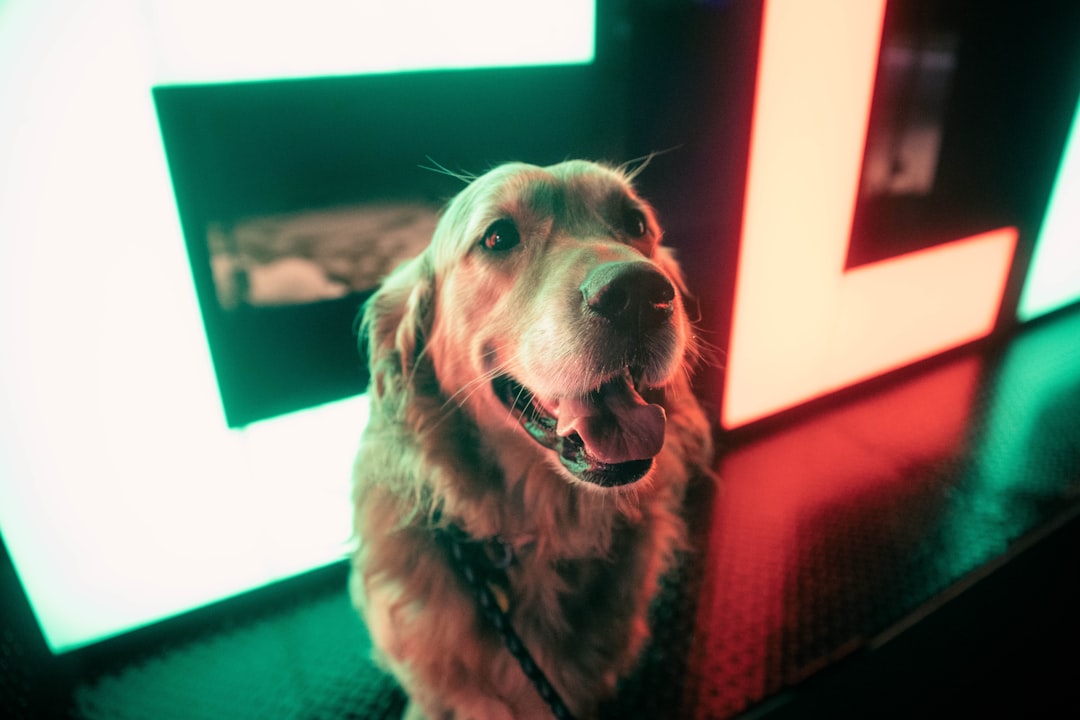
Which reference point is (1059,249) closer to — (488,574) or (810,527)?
(810,527)

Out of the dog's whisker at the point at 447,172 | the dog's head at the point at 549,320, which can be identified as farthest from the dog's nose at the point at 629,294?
the dog's whisker at the point at 447,172

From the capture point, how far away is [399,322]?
1.15 m

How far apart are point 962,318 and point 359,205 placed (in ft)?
8.43

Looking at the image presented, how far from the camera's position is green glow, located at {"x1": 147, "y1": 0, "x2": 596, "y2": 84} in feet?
3.06

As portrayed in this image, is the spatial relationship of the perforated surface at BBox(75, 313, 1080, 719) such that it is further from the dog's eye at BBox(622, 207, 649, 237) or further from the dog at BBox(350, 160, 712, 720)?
the dog's eye at BBox(622, 207, 649, 237)

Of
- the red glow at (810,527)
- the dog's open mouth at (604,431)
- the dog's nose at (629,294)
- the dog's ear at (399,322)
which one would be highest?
the dog's nose at (629,294)

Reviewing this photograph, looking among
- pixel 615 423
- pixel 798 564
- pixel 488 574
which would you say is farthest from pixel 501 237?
pixel 798 564

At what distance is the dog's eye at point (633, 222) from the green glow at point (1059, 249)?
7.71 feet

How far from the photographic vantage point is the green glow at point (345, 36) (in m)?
0.93

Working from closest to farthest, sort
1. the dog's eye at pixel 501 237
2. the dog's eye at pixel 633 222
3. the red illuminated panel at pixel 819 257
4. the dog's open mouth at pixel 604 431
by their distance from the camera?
the dog's open mouth at pixel 604 431 → the dog's eye at pixel 501 237 → the dog's eye at pixel 633 222 → the red illuminated panel at pixel 819 257

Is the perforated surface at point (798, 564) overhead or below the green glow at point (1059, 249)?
below

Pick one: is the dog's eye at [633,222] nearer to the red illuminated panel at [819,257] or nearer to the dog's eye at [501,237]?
the dog's eye at [501,237]

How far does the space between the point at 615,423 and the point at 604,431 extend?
0.08 ft

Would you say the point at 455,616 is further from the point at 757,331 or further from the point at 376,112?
the point at 757,331
